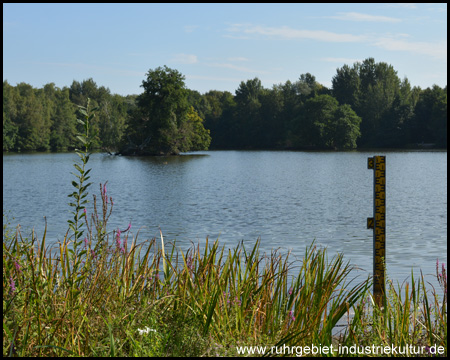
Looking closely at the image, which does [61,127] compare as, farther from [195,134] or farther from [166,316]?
[166,316]

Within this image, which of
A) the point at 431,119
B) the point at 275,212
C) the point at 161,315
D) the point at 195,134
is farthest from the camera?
the point at 431,119

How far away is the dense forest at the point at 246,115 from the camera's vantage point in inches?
2739

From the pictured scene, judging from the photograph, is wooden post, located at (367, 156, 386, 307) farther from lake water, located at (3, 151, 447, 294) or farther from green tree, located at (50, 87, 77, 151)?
green tree, located at (50, 87, 77, 151)

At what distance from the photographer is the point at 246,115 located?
108 m

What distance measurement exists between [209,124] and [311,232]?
3798 inches

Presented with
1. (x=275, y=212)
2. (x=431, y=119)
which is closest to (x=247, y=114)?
(x=431, y=119)

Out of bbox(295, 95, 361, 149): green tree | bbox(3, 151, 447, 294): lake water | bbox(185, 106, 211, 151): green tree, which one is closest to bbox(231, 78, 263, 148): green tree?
bbox(295, 95, 361, 149): green tree

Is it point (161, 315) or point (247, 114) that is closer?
point (161, 315)

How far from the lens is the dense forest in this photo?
69.6m

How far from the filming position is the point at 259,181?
33938 mm

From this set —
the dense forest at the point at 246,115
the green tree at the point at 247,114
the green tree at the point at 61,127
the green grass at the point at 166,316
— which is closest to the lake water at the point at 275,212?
the green grass at the point at 166,316

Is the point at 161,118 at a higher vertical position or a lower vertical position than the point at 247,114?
lower

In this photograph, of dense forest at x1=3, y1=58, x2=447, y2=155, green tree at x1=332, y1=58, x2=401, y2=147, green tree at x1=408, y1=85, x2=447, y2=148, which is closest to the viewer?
dense forest at x1=3, y1=58, x2=447, y2=155

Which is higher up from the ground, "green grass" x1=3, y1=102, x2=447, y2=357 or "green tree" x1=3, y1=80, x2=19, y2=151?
"green tree" x1=3, y1=80, x2=19, y2=151
